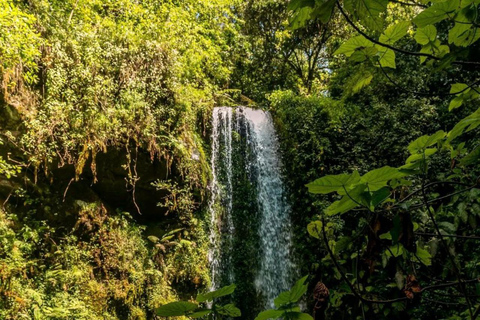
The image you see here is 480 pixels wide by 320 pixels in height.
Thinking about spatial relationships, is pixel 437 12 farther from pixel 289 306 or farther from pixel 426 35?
pixel 289 306

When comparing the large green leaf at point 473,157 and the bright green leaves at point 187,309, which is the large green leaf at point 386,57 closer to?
the large green leaf at point 473,157

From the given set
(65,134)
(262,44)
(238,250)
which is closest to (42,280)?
(65,134)

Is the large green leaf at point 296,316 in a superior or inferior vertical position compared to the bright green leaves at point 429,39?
inferior

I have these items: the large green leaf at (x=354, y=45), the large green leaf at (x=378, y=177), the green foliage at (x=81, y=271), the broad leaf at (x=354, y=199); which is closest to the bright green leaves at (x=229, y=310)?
the broad leaf at (x=354, y=199)

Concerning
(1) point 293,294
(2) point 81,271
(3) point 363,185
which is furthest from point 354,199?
(2) point 81,271

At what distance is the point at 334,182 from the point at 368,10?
484mm

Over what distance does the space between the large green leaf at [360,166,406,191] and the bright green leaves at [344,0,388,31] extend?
41 cm

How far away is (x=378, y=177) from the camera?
32.4 inches

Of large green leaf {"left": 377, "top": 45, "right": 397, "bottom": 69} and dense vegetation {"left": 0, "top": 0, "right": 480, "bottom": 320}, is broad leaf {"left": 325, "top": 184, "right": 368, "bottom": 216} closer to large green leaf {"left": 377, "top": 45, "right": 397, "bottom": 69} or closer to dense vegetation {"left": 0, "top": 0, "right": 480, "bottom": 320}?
large green leaf {"left": 377, "top": 45, "right": 397, "bottom": 69}

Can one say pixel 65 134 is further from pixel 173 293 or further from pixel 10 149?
pixel 173 293

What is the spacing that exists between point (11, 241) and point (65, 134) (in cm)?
178

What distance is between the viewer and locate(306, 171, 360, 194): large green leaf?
81cm

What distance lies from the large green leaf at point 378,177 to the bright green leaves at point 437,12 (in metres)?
0.55

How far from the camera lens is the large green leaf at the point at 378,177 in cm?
81
